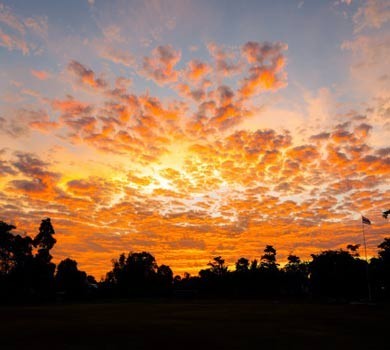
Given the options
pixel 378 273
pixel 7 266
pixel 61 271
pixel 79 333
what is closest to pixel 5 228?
pixel 7 266

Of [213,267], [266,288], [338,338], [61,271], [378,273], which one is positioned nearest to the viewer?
[338,338]

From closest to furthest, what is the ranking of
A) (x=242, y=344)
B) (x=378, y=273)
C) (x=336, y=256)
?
(x=242, y=344) → (x=378, y=273) → (x=336, y=256)

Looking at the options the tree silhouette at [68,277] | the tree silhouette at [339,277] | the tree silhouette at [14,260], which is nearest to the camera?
the tree silhouette at [14,260]

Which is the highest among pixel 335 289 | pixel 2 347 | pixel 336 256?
pixel 336 256

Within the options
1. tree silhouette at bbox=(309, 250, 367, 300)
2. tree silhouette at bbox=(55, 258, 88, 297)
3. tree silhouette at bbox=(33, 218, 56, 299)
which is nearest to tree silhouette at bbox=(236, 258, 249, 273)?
tree silhouette at bbox=(309, 250, 367, 300)

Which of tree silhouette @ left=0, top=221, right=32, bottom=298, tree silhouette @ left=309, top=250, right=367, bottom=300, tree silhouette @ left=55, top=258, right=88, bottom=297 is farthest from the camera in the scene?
tree silhouette @ left=55, top=258, right=88, bottom=297

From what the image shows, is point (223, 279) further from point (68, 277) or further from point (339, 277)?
point (68, 277)

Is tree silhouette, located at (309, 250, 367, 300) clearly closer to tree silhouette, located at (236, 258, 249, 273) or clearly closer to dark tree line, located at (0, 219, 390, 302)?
dark tree line, located at (0, 219, 390, 302)

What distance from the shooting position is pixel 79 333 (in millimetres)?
19516

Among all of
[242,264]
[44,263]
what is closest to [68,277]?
[44,263]

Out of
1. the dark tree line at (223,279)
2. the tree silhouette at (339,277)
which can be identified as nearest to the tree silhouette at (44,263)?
the dark tree line at (223,279)

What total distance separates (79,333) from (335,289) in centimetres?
8664

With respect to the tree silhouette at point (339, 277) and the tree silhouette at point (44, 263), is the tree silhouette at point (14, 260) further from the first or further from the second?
the tree silhouette at point (339, 277)

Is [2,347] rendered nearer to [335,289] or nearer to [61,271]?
[335,289]
